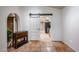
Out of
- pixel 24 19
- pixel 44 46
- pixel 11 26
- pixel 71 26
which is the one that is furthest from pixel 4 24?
pixel 71 26

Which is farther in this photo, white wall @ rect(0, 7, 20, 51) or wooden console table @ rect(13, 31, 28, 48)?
wooden console table @ rect(13, 31, 28, 48)

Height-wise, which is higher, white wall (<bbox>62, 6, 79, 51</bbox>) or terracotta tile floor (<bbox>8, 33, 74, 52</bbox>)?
white wall (<bbox>62, 6, 79, 51</bbox>)

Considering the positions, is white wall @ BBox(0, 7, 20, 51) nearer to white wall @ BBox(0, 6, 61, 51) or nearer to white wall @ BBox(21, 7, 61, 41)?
white wall @ BBox(0, 6, 61, 51)

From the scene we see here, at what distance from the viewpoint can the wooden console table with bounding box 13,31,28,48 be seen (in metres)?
2.38

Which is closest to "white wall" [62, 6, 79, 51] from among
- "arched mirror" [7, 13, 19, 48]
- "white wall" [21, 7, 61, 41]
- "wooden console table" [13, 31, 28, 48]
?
"white wall" [21, 7, 61, 41]

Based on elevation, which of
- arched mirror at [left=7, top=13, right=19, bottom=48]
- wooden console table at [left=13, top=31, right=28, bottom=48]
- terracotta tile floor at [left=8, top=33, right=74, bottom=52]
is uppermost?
arched mirror at [left=7, top=13, right=19, bottom=48]

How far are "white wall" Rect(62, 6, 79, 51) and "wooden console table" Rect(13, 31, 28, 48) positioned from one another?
0.84m

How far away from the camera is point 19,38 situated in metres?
2.46

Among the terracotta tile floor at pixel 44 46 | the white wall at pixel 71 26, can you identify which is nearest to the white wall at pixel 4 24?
the terracotta tile floor at pixel 44 46

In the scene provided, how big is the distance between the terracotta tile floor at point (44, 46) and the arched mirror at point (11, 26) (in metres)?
0.18

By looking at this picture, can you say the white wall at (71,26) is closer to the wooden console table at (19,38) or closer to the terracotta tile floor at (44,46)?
the terracotta tile floor at (44,46)
